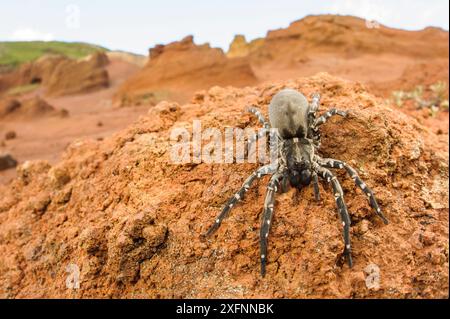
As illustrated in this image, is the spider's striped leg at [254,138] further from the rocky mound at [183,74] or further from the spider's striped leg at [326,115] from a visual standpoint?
the rocky mound at [183,74]

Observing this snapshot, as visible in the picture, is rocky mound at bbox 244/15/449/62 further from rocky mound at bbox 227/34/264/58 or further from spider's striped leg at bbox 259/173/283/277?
spider's striped leg at bbox 259/173/283/277

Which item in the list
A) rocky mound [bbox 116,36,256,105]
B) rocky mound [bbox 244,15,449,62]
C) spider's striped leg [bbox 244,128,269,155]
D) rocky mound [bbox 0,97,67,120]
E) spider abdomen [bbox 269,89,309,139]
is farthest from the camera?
rocky mound [bbox 244,15,449,62]

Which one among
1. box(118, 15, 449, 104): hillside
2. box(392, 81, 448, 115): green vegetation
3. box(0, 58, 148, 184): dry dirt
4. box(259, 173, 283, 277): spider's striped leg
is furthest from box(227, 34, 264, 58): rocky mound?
box(259, 173, 283, 277): spider's striped leg

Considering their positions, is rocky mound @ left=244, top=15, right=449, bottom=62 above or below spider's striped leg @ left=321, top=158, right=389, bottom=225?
above

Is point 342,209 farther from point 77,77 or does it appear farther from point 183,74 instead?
point 77,77

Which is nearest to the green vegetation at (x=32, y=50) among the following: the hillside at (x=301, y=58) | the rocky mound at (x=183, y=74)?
the hillside at (x=301, y=58)

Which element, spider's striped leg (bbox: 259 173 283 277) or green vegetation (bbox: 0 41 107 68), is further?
green vegetation (bbox: 0 41 107 68)

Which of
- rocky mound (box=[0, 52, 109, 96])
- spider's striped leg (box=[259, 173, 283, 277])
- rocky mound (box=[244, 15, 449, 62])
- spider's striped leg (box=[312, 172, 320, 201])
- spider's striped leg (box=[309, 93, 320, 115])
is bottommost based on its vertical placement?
spider's striped leg (box=[259, 173, 283, 277])
